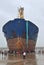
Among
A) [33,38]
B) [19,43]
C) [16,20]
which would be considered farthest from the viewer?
[33,38]

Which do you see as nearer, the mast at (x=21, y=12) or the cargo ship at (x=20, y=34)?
the cargo ship at (x=20, y=34)

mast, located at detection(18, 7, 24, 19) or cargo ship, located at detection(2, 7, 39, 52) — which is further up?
mast, located at detection(18, 7, 24, 19)

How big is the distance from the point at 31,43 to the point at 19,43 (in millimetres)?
4920

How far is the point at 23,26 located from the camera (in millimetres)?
39156

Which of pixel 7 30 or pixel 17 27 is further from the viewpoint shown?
Result: pixel 7 30

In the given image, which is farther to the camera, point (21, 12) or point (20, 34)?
point (21, 12)

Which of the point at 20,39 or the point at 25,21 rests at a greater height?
the point at 25,21

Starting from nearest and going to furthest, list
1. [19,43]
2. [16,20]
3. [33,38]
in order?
[19,43]
[16,20]
[33,38]

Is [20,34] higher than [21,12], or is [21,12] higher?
[21,12]

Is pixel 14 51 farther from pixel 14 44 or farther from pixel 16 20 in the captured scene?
pixel 16 20

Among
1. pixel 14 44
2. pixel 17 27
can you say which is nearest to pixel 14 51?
pixel 14 44

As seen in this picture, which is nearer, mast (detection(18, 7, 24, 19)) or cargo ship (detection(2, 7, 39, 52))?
cargo ship (detection(2, 7, 39, 52))

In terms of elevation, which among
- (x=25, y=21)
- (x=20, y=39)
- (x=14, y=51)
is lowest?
(x=14, y=51)

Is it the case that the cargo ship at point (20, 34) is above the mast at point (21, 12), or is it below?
below
